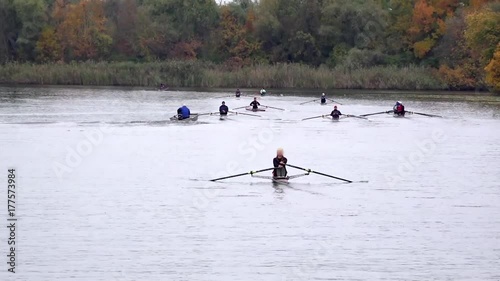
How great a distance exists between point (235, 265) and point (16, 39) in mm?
89561

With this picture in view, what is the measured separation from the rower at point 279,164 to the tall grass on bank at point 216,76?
190 ft

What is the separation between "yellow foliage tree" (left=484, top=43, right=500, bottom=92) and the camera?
2918 inches

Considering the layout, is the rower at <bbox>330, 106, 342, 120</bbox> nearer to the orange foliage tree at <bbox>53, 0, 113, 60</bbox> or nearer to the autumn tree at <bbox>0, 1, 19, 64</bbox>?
the orange foliage tree at <bbox>53, 0, 113, 60</bbox>

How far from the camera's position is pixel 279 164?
30.5m

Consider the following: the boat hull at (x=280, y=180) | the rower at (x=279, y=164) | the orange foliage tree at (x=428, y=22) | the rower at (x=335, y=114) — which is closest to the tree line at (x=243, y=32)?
the orange foliage tree at (x=428, y=22)

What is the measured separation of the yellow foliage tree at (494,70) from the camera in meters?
74.1

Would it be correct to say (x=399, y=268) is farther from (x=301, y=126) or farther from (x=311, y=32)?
(x=311, y=32)

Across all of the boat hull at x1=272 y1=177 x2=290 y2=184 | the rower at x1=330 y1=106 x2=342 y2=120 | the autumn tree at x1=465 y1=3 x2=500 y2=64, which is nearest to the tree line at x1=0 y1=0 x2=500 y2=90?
the autumn tree at x1=465 y1=3 x2=500 y2=64

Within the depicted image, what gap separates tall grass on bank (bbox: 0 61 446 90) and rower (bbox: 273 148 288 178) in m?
58.0

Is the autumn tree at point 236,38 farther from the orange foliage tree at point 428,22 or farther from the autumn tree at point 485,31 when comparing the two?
the autumn tree at point 485,31

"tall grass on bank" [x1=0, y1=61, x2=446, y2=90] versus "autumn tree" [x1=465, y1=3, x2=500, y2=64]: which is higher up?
"autumn tree" [x1=465, y1=3, x2=500, y2=64]

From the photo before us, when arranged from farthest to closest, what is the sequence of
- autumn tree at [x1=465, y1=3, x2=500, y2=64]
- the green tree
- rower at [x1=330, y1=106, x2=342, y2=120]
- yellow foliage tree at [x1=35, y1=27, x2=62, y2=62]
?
yellow foliage tree at [x1=35, y1=27, x2=62, y2=62]
the green tree
autumn tree at [x1=465, y1=3, x2=500, y2=64]
rower at [x1=330, y1=106, x2=342, y2=120]

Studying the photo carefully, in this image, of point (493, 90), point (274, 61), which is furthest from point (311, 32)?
point (493, 90)

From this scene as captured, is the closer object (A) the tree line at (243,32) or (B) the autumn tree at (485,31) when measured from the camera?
(B) the autumn tree at (485,31)
